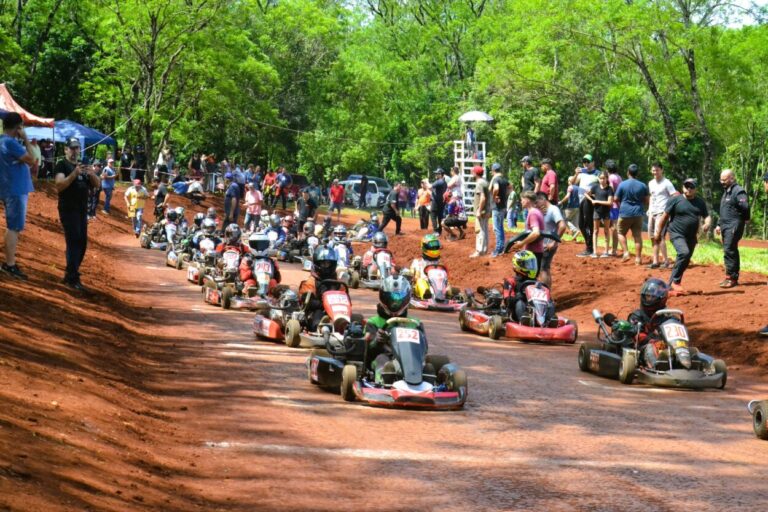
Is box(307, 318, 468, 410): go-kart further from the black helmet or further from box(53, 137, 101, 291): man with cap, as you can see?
box(53, 137, 101, 291): man with cap

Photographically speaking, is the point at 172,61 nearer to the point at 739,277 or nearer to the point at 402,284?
the point at 739,277

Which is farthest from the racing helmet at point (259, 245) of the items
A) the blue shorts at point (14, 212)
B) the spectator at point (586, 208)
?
the spectator at point (586, 208)

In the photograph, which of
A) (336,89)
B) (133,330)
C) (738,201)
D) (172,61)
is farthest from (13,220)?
(336,89)

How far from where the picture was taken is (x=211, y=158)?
190 feet

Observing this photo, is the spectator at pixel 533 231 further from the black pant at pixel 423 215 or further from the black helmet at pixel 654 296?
the black pant at pixel 423 215

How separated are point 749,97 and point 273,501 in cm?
3502

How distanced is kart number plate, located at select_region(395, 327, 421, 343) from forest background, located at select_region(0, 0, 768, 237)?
20.8 m

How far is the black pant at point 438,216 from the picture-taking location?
111 ft

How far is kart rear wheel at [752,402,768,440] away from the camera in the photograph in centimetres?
1010

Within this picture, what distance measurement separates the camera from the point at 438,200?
3378cm

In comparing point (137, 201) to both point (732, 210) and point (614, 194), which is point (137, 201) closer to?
point (614, 194)

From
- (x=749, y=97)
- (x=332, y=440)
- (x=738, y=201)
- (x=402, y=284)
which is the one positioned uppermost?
(x=749, y=97)

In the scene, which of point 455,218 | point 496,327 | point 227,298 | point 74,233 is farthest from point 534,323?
point 455,218

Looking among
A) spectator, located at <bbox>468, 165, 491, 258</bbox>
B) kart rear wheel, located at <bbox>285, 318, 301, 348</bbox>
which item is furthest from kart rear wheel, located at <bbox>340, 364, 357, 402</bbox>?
spectator, located at <bbox>468, 165, 491, 258</bbox>
